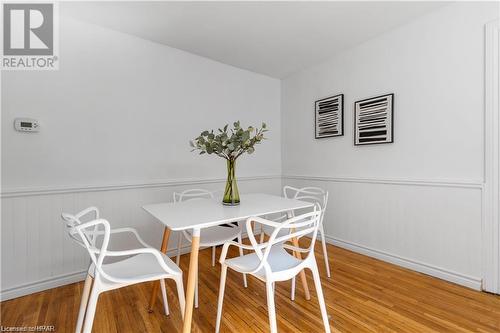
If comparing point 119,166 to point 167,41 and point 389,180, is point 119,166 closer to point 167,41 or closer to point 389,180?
point 167,41

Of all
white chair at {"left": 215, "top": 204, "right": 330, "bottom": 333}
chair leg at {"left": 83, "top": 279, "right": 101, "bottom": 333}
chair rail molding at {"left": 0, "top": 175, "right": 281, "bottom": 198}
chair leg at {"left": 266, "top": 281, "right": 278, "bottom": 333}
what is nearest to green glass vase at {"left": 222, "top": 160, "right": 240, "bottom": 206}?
white chair at {"left": 215, "top": 204, "right": 330, "bottom": 333}

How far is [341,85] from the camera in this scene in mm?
2906

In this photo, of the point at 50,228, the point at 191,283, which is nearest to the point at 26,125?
the point at 50,228

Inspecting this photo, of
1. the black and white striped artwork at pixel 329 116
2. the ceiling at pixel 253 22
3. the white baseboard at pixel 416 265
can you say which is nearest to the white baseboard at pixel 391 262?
the white baseboard at pixel 416 265

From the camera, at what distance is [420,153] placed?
7.39ft

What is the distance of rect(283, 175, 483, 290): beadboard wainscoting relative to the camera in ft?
6.55

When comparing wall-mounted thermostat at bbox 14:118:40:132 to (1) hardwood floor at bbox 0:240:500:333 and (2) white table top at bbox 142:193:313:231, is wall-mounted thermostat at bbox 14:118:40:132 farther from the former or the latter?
(1) hardwood floor at bbox 0:240:500:333

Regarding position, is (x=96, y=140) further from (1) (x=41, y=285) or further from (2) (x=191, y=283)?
(2) (x=191, y=283)

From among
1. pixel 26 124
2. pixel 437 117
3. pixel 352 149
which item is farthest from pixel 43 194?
pixel 437 117

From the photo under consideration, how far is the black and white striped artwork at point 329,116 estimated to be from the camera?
2896 mm

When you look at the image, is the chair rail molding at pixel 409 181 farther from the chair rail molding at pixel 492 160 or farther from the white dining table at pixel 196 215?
the white dining table at pixel 196 215

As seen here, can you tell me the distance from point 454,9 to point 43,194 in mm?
3709

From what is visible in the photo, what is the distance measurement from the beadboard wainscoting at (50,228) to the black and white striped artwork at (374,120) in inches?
90.4

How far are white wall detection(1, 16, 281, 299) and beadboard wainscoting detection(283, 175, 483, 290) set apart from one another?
154 cm
